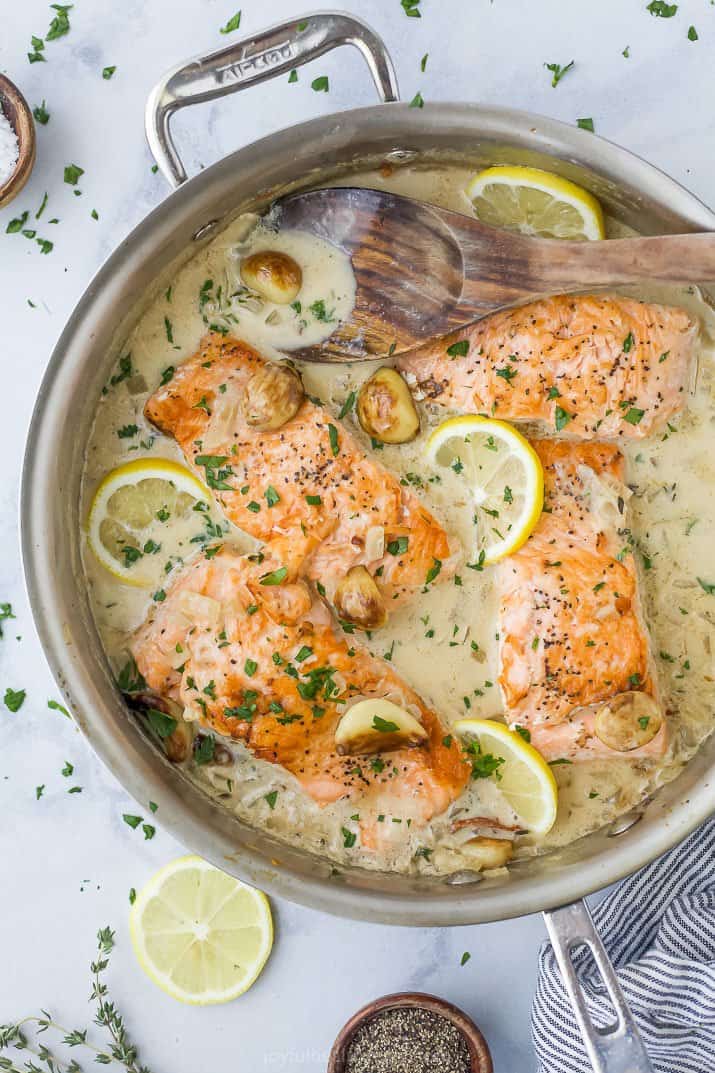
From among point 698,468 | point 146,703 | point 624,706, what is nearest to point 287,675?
point 146,703

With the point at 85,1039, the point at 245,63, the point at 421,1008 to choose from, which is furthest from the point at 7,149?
the point at 421,1008

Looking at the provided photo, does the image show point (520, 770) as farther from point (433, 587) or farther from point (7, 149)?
point (7, 149)

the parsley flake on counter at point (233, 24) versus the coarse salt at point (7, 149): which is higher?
the parsley flake on counter at point (233, 24)

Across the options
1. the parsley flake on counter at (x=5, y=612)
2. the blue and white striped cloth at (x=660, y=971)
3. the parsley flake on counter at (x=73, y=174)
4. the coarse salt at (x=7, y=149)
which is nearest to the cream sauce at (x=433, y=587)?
the blue and white striped cloth at (x=660, y=971)

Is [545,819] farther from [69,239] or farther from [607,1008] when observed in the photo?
[69,239]

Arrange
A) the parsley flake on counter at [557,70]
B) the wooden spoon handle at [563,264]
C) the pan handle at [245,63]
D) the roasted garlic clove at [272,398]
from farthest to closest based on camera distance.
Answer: the parsley flake on counter at [557,70] → the roasted garlic clove at [272,398] → the wooden spoon handle at [563,264] → the pan handle at [245,63]

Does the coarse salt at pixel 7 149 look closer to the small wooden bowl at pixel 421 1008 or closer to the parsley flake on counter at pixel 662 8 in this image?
the parsley flake on counter at pixel 662 8
